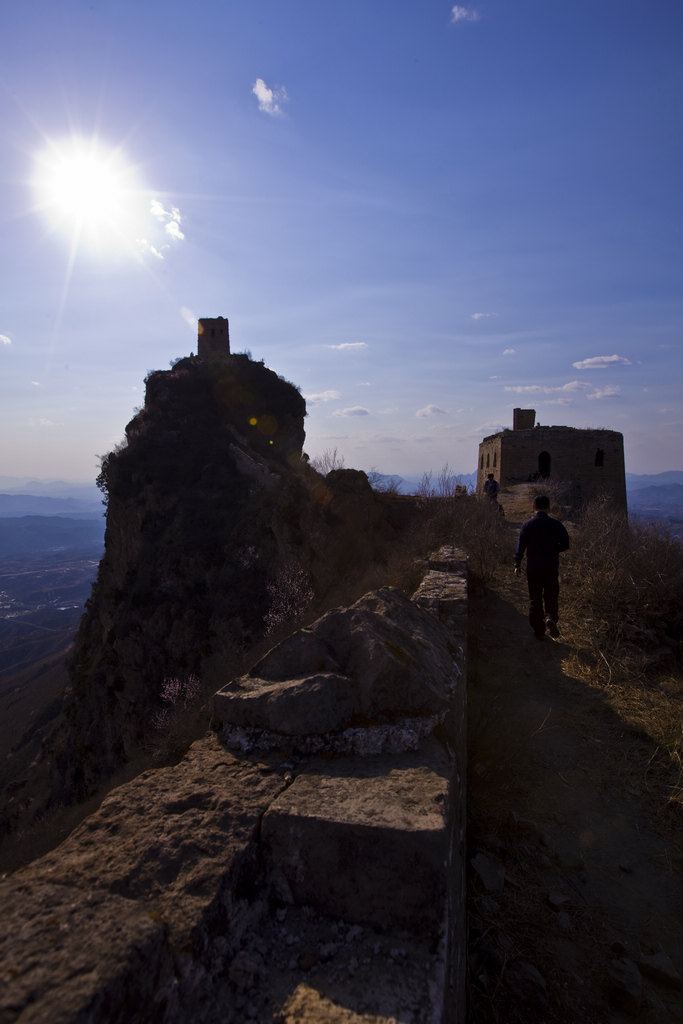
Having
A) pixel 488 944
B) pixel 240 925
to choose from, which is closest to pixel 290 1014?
pixel 240 925

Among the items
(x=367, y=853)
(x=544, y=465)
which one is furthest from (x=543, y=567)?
(x=544, y=465)

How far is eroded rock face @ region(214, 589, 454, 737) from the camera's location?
2096 mm

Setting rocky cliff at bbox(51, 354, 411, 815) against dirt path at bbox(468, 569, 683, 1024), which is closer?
dirt path at bbox(468, 569, 683, 1024)

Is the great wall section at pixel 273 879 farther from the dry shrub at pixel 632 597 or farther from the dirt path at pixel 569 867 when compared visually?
the dry shrub at pixel 632 597

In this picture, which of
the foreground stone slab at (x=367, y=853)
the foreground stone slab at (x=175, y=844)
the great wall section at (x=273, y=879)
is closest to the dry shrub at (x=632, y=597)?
the great wall section at (x=273, y=879)

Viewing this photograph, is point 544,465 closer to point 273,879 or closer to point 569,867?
point 569,867

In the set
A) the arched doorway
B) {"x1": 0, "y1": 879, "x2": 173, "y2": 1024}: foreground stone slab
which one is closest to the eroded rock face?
{"x1": 0, "y1": 879, "x2": 173, "y2": 1024}: foreground stone slab

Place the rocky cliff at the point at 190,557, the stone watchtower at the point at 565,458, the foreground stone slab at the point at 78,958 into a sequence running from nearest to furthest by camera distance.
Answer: the foreground stone slab at the point at 78,958 → the rocky cliff at the point at 190,557 → the stone watchtower at the point at 565,458

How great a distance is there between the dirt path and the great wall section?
435 mm

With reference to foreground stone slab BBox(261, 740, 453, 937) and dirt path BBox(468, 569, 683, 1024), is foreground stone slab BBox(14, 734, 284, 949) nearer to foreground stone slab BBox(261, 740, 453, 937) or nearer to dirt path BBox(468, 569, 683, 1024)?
foreground stone slab BBox(261, 740, 453, 937)

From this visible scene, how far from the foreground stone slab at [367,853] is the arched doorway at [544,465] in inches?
852

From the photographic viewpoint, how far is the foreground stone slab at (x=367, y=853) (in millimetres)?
1484

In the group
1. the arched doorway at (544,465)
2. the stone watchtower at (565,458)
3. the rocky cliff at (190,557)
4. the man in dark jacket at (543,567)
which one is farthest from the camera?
the arched doorway at (544,465)

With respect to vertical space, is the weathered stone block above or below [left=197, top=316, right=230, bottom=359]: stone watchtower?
below
